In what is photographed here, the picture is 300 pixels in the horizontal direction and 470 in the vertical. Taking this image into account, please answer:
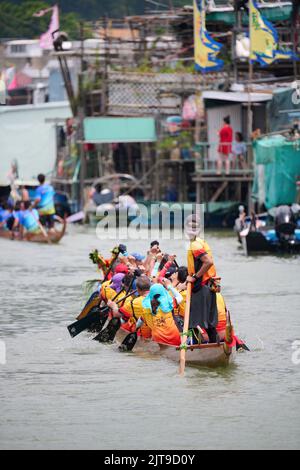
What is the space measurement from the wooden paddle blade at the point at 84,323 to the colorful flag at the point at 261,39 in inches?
656

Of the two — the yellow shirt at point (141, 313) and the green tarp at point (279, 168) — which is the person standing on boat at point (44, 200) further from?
the yellow shirt at point (141, 313)

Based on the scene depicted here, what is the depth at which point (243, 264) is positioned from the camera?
93.4 ft

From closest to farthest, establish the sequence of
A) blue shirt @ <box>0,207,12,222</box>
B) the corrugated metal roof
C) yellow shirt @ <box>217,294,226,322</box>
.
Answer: yellow shirt @ <box>217,294,226,322</box>, blue shirt @ <box>0,207,12,222</box>, the corrugated metal roof

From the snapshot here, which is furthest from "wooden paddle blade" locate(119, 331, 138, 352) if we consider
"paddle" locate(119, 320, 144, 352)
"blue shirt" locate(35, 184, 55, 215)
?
"blue shirt" locate(35, 184, 55, 215)

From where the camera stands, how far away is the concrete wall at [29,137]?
53.6 m

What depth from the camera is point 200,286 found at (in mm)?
15406

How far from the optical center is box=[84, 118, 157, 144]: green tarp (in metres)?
43.4

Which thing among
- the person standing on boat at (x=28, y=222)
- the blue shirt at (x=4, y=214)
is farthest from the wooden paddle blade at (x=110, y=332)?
the blue shirt at (x=4, y=214)

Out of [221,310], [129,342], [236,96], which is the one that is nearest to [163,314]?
[221,310]

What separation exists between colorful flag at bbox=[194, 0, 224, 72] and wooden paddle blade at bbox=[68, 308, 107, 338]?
19282mm

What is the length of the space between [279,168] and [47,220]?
258 inches

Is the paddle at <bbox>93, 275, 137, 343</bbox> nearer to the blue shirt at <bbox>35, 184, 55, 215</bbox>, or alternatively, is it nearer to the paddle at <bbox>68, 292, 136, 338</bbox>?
the paddle at <bbox>68, 292, 136, 338</bbox>

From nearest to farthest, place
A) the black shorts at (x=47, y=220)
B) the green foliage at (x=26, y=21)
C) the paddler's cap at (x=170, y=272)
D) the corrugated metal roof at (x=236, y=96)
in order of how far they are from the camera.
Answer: the paddler's cap at (x=170, y=272)
the black shorts at (x=47, y=220)
the corrugated metal roof at (x=236, y=96)
the green foliage at (x=26, y=21)
